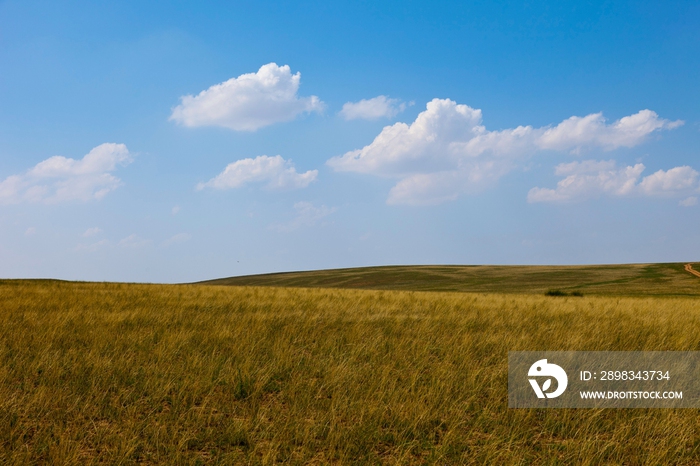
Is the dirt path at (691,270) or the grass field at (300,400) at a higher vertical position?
the grass field at (300,400)

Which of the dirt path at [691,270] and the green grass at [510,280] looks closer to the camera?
the green grass at [510,280]

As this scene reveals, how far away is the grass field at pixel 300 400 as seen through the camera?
5.14 metres

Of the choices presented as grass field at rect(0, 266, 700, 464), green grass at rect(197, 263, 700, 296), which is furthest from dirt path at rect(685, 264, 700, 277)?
grass field at rect(0, 266, 700, 464)

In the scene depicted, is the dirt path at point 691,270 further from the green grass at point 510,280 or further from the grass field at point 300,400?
the grass field at point 300,400

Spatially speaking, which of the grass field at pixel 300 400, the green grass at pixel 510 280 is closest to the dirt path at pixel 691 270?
the green grass at pixel 510 280

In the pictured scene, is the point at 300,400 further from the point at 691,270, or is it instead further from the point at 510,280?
the point at 691,270

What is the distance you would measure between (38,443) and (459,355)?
5.98 meters

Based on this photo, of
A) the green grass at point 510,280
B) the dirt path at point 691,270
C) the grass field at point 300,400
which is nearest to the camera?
the grass field at point 300,400

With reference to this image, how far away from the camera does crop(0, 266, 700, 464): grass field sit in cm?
514

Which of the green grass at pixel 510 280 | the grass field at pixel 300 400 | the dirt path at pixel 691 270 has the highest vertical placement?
the grass field at pixel 300 400

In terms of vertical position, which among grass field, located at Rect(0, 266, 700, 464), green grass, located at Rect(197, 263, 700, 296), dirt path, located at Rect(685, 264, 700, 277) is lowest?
green grass, located at Rect(197, 263, 700, 296)

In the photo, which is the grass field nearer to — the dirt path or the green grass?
the green grass

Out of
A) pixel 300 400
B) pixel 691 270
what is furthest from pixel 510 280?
pixel 300 400

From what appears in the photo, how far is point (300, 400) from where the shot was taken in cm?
626
